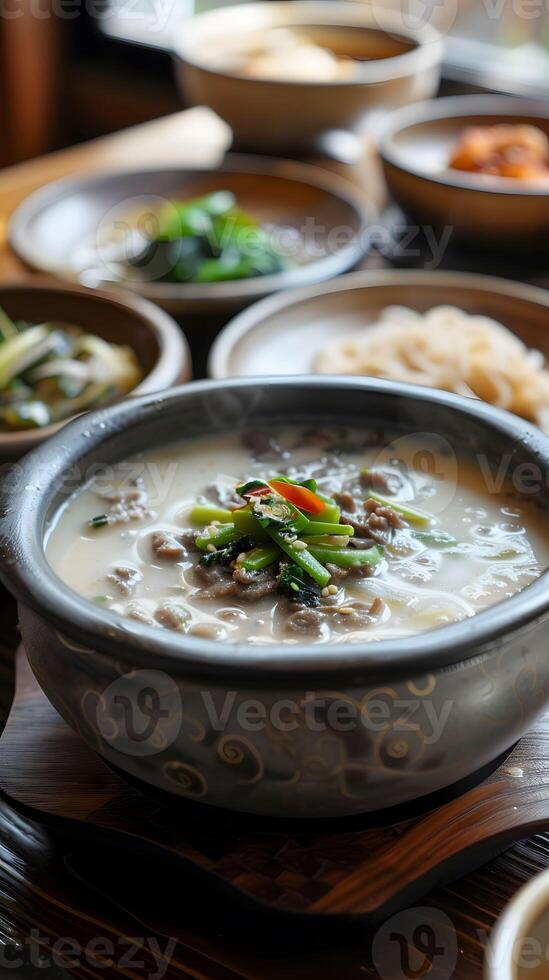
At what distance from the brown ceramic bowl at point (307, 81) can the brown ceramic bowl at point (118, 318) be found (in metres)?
1.16

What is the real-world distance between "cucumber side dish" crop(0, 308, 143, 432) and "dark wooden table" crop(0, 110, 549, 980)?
904 mm

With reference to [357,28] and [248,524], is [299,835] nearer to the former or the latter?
[248,524]

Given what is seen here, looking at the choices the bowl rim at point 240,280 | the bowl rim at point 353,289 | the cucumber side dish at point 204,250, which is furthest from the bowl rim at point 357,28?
the bowl rim at point 353,289

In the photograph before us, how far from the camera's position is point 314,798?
42.5 inches

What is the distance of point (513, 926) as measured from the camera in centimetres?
88

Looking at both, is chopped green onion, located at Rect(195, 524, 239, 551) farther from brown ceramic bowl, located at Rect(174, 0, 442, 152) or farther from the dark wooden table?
brown ceramic bowl, located at Rect(174, 0, 442, 152)

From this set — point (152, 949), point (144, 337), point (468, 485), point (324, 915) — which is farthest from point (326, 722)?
point (144, 337)

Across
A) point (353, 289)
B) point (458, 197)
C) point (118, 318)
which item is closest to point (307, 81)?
point (458, 197)

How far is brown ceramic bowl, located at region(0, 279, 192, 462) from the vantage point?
1.86 metres

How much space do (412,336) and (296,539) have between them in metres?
0.90

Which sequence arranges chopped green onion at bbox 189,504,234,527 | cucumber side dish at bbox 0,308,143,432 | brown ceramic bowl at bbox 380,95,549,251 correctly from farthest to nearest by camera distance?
brown ceramic bowl at bbox 380,95,549,251 < cucumber side dish at bbox 0,308,143,432 < chopped green onion at bbox 189,504,234,527

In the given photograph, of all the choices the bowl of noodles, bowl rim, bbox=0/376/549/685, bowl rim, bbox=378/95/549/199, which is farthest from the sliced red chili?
bowl rim, bbox=378/95/549/199

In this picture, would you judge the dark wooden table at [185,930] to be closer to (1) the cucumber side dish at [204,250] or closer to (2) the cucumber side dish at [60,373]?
(2) the cucumber side dish at [60,373]

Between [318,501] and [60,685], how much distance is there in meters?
0.39
